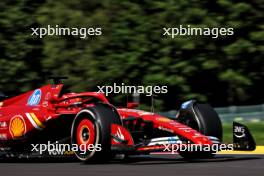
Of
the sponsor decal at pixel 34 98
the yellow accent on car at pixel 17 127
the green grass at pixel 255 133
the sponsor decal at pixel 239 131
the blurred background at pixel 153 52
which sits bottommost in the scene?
the green grass at pixel 255 133

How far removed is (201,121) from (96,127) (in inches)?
68.5

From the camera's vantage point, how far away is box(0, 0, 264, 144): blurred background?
2022 cm

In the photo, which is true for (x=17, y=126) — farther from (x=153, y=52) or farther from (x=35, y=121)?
(x=153, y=52)

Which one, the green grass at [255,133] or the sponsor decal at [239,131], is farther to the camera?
the green grass at [255,133]

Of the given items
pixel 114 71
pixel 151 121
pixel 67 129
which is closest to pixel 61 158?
pixel 67 129

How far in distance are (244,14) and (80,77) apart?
4986mm

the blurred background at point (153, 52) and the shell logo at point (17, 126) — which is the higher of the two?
the blurred background at point (153, 52)

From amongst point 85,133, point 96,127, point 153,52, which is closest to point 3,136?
point 85,133

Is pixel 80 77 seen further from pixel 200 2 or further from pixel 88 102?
pixel 88 102

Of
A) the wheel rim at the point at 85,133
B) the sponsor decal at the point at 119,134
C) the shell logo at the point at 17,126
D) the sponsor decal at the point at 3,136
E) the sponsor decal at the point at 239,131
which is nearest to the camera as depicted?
the sponsor decal at the point at 119,134

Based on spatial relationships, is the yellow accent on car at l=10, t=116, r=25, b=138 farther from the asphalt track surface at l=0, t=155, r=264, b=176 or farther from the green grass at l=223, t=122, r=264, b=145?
the green grass at l=223, t=122, r=264, b=145

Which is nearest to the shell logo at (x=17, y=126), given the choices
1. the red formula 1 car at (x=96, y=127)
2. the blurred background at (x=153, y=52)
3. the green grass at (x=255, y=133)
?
the red formula 1 car at (x=96, y=127)

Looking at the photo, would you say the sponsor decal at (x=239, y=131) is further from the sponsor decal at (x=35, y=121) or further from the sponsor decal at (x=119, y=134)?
the sponsor decal at (x=35, y=121)

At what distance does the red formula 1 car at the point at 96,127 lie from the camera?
10.2 meters
